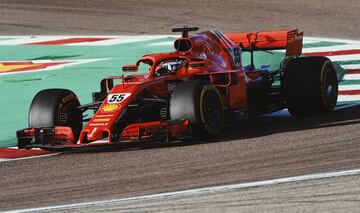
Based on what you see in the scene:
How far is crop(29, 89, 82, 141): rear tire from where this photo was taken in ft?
37.7

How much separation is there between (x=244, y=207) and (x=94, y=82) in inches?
335

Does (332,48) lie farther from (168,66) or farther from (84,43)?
(168,66)

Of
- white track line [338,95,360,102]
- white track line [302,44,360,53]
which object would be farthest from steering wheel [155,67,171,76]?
white track line [302,44,360,53]

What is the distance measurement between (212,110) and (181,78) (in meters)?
0.62

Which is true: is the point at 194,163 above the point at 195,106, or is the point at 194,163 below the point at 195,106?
below

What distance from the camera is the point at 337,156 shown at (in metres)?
9.35

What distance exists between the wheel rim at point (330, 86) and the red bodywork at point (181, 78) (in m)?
0.84

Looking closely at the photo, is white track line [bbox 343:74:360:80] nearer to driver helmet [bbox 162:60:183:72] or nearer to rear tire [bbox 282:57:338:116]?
rear tire [bbox 282:57:338:116]

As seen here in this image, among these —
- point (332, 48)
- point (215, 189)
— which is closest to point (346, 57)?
point (332, 48)

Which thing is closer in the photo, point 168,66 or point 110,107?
point 110,107

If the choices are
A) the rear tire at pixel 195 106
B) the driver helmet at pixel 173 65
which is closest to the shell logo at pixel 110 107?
the rear tire at pixel 195 106

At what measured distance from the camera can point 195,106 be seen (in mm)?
10867

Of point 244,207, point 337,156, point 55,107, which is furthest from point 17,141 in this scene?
point 244,207

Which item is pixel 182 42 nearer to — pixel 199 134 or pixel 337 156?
pixel 199 134
